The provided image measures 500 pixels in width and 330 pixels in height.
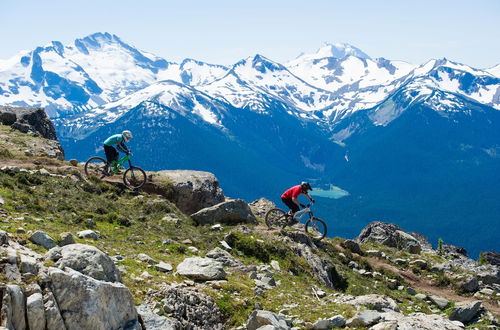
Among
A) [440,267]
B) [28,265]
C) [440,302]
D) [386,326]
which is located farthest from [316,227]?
[28,265]

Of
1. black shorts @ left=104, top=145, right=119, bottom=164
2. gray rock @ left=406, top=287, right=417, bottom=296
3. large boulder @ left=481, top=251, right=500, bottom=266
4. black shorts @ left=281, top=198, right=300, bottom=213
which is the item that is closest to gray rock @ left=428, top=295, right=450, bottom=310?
gray rock @ left=406, top=287, right=417, bottom=296

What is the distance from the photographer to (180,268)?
17.3m

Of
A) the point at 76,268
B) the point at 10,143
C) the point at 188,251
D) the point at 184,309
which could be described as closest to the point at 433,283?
the point at 188,251

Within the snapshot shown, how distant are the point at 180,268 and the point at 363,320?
646 cm

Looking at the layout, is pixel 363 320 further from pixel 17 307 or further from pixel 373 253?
pixel 373 253

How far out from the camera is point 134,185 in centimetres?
3281

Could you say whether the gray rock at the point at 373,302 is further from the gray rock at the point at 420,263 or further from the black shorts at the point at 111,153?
the black shorts at the point at 111,153

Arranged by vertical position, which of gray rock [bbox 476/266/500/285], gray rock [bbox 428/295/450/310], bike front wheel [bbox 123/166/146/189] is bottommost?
gray rock [bbox 428/295/450/310]

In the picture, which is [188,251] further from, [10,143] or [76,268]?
[10,143]

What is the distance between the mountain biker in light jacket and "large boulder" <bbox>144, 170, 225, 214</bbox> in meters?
3.36

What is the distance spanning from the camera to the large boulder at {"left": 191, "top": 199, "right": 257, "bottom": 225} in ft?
98.0

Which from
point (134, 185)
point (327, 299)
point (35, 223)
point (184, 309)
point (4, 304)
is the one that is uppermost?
point (134, 185)

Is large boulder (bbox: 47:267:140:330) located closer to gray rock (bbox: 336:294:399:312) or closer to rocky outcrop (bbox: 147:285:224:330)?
rocky outcrop (bbox: 147:285:224:330)

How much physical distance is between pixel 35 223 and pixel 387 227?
34.9m
